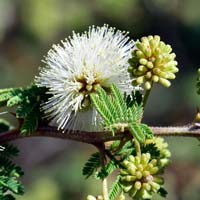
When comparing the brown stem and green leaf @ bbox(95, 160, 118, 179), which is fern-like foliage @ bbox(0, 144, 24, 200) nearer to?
the brown stem

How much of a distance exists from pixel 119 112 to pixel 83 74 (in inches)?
9.5

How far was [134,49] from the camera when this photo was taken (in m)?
2.24

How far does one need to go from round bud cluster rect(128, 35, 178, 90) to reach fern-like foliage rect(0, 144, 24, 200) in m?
0.54

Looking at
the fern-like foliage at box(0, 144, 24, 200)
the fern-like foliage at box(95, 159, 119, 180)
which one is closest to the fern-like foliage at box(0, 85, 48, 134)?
the fern-like foliage at box(0, 144, 24, 200)

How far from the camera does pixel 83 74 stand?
2.37 m

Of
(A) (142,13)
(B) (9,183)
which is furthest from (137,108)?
(A) (142,13)

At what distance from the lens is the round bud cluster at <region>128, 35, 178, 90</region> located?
2189mm

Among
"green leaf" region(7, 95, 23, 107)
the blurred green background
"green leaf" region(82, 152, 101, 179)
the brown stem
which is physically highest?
the blurred green background

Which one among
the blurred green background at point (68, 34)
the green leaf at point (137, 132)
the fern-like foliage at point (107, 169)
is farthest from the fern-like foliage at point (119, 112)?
the blurred green background at point (68, 34)

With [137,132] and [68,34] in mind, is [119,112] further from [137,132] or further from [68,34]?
[68,34]

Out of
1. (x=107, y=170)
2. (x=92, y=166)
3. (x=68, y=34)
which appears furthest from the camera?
(x=68, y=34)

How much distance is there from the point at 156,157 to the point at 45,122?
396 millimetres

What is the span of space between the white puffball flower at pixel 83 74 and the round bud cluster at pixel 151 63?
99mm

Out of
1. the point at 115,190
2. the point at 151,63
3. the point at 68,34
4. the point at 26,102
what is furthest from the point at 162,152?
the point at 68,34
